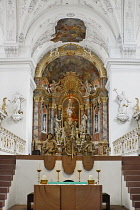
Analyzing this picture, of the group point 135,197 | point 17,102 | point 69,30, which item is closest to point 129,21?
point 69,30

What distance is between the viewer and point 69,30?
84.4 feet

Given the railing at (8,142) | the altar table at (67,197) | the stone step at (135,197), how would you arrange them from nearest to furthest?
the altar table at (67,197)
the stone step at (135,197)
the railing at (8,142)

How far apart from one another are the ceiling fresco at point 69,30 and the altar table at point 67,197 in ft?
57.7

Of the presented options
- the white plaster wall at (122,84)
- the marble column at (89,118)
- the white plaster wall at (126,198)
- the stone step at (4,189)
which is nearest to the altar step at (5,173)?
the stone step at (4,189)

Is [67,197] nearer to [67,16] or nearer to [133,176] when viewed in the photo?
[133,176]

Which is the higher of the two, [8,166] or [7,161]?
[7,161]

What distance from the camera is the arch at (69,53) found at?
2816 centimetres

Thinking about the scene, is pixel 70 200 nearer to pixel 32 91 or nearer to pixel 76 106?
pixel 32 91

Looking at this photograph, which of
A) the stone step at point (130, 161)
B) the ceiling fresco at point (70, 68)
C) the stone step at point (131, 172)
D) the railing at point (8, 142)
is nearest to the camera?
the stone step at point (131, 172)

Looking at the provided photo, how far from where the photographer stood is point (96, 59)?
92.5 feet

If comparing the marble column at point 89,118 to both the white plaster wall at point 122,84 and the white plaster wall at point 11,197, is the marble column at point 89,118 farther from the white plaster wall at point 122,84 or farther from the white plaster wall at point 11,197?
the white plaster wall at point 11,197

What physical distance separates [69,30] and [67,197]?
61.4 feet

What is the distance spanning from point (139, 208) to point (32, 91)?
19.3 m

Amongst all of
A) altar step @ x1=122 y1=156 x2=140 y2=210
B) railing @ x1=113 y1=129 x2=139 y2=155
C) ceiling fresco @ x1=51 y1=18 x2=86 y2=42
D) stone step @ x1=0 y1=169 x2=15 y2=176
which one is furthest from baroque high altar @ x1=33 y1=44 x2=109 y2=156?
stone step @ x1=0 y1=169 x2=15 y2=176
